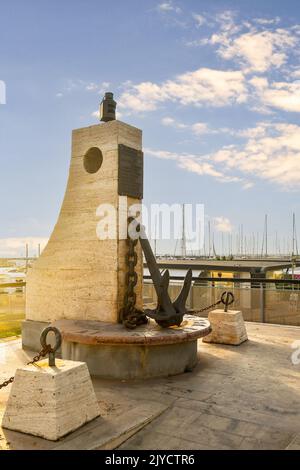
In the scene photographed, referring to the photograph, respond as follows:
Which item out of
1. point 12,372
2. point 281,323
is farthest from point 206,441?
point 281,323

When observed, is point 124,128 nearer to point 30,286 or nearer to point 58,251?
point 58,251

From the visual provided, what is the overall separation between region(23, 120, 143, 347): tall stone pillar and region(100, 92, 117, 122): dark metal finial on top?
23 cm

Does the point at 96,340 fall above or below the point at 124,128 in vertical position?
below

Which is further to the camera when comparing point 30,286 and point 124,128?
point 30,286

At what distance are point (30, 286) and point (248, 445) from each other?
199 inches

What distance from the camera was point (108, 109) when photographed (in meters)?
6.93

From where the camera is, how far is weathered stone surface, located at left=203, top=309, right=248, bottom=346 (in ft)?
25.2

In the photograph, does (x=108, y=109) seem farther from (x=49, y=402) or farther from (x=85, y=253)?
(x=49, y=402)

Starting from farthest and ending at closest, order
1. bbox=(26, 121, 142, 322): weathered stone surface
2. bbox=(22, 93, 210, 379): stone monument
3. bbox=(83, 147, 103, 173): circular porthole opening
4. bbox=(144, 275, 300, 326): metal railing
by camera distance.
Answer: bbox=(144, 275, 300, 326): metal railing, bbox=(83, 147, 103, 173): circular porthole opening, bbox=(26, 121, 142, 322): weathered stone surface, bbox=(22, 93, 210, 379): stone monument

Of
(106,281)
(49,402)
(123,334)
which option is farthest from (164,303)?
(49,402)

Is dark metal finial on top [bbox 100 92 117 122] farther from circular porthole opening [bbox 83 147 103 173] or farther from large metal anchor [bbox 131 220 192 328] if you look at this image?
large metal anchor [bbox 131 220 192 328]

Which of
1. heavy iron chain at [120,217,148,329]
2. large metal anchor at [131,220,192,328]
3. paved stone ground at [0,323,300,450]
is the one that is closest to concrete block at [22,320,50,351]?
paved stone ground at [0,323,300,450]

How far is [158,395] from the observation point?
4902 mm

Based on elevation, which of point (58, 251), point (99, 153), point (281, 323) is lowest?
point (281, 323)
